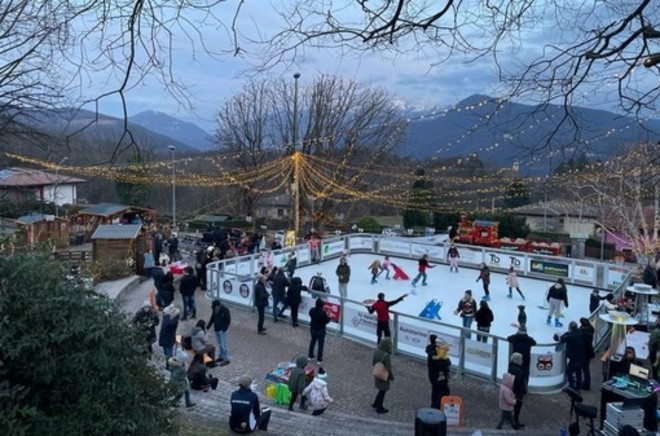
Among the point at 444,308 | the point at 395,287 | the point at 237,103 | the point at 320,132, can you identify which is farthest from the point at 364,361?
the point at 237,103

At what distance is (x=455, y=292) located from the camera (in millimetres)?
20094

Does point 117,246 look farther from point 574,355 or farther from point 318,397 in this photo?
point 574,355

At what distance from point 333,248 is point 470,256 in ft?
19.2

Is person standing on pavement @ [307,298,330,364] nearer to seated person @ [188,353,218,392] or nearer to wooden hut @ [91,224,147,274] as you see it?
seated person @ [188,353,218,392]

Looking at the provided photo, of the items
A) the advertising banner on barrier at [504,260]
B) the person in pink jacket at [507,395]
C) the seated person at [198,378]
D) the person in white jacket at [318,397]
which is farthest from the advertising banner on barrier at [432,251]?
the person in white jacket at [318,397]

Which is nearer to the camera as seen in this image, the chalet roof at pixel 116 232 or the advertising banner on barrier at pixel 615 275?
the advertising banner on barrier at pixel 615 275

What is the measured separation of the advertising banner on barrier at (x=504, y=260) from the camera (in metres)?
23.1

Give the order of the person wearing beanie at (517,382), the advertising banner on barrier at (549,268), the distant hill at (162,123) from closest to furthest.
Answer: the distant hill at (162,123)
the person wearing beanie at (517,382)
the advertising banner on barrier at (549,268)

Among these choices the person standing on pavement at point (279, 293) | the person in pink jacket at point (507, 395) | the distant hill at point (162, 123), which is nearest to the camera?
the distant hill at point (162, 123)

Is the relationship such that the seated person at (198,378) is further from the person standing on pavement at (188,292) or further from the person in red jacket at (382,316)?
the person standing on pavement at (188,292)

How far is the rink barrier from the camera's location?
11781 mm

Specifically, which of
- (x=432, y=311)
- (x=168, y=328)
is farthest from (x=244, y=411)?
(x=432, y=311)

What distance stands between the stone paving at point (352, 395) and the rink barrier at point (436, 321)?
30cm

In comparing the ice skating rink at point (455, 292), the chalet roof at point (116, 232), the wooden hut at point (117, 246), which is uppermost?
the chalet roof at point (116, 232)
